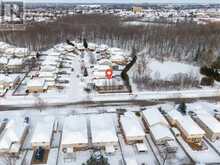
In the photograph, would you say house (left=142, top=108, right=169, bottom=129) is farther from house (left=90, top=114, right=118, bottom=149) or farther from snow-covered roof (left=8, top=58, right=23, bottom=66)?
snow-covered roof (left=8, top=58, right=23, bottom=66)

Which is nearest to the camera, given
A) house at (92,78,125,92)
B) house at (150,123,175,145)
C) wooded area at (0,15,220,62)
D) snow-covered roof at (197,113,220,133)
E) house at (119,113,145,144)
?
house at (150,123,175,145)

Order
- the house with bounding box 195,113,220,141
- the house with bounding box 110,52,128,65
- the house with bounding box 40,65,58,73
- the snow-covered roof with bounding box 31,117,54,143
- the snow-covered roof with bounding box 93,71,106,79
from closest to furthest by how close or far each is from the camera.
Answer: the snow-covered roof with bounding box 31,117,54,143
the house with bounding box 195,113,220,141
the snow-covered roof with bounding box 93,71,106,79
the house with bounding box 40,65,58,73
the house with bounding box 110,52,128,65

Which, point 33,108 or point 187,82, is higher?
point 187,82

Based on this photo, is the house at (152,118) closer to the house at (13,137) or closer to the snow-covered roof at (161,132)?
the snow-covered roof at (161,132)

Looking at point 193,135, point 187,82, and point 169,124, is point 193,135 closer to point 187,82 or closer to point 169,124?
point 169,124

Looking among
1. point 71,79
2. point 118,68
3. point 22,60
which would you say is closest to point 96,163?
point 71,79

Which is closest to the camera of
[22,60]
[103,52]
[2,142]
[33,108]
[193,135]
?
[2,142]

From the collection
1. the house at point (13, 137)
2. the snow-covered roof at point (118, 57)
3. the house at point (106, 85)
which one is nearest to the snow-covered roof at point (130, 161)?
the house at point (13, 137)

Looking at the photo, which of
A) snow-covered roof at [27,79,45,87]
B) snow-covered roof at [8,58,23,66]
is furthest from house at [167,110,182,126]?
snow-covered roof at [8,58,23,66]

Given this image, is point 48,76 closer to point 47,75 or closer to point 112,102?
point 47,75
